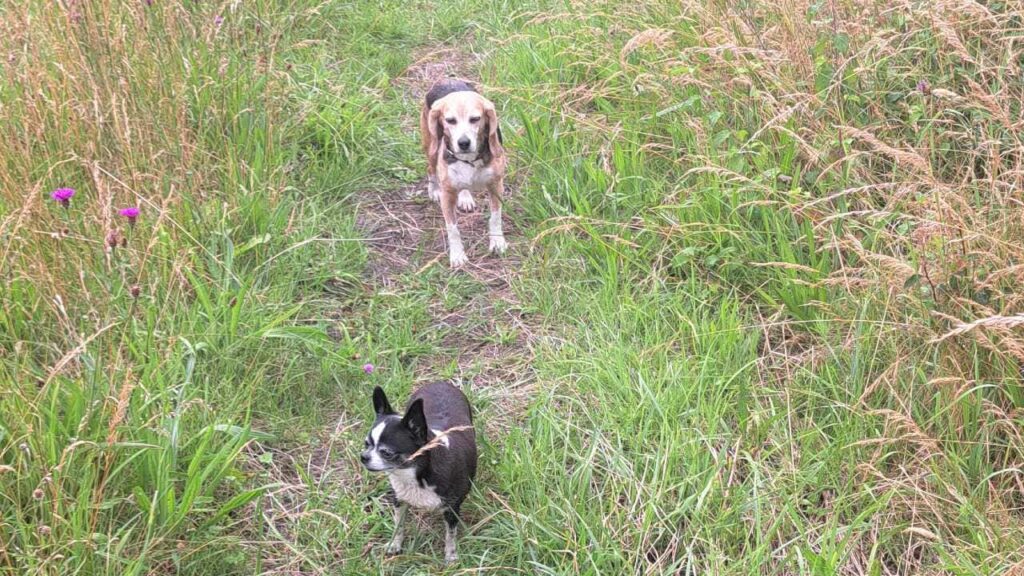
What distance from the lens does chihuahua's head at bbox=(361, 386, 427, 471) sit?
9.50 feet

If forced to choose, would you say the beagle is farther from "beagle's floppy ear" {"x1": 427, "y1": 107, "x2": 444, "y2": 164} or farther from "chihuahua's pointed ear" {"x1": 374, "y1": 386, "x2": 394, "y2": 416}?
"chihuahua's pointed ear" {"x1": 374, "y1": 386, "x2": 394, "y2": 416}

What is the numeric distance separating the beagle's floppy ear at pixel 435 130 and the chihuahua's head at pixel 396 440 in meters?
2.25

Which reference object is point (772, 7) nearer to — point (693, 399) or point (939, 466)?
point (693, 399)

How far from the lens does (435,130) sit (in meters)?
4.89

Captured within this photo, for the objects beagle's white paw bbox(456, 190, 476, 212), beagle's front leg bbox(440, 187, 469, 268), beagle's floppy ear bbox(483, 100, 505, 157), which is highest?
beagle's floppy ear bbox(483, 100, 505, 157)

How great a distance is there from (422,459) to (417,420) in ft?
0.54

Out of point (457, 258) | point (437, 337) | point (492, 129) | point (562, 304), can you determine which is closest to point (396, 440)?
point (437, 337)

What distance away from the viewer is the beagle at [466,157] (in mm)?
4680

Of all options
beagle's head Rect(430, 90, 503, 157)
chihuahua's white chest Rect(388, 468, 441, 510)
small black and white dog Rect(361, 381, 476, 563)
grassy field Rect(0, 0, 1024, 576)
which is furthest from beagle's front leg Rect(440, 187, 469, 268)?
chihuahua's white chest Rect(388, 468, 441, 510)

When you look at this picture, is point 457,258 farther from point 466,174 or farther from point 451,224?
point 466,174

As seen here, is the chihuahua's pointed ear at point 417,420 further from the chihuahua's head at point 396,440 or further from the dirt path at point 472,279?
the dirt path at point 472,279

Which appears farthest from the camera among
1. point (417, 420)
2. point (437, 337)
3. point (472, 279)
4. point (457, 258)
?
point (457, 258)

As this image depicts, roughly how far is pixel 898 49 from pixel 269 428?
3046mm

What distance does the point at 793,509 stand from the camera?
9.51ft
